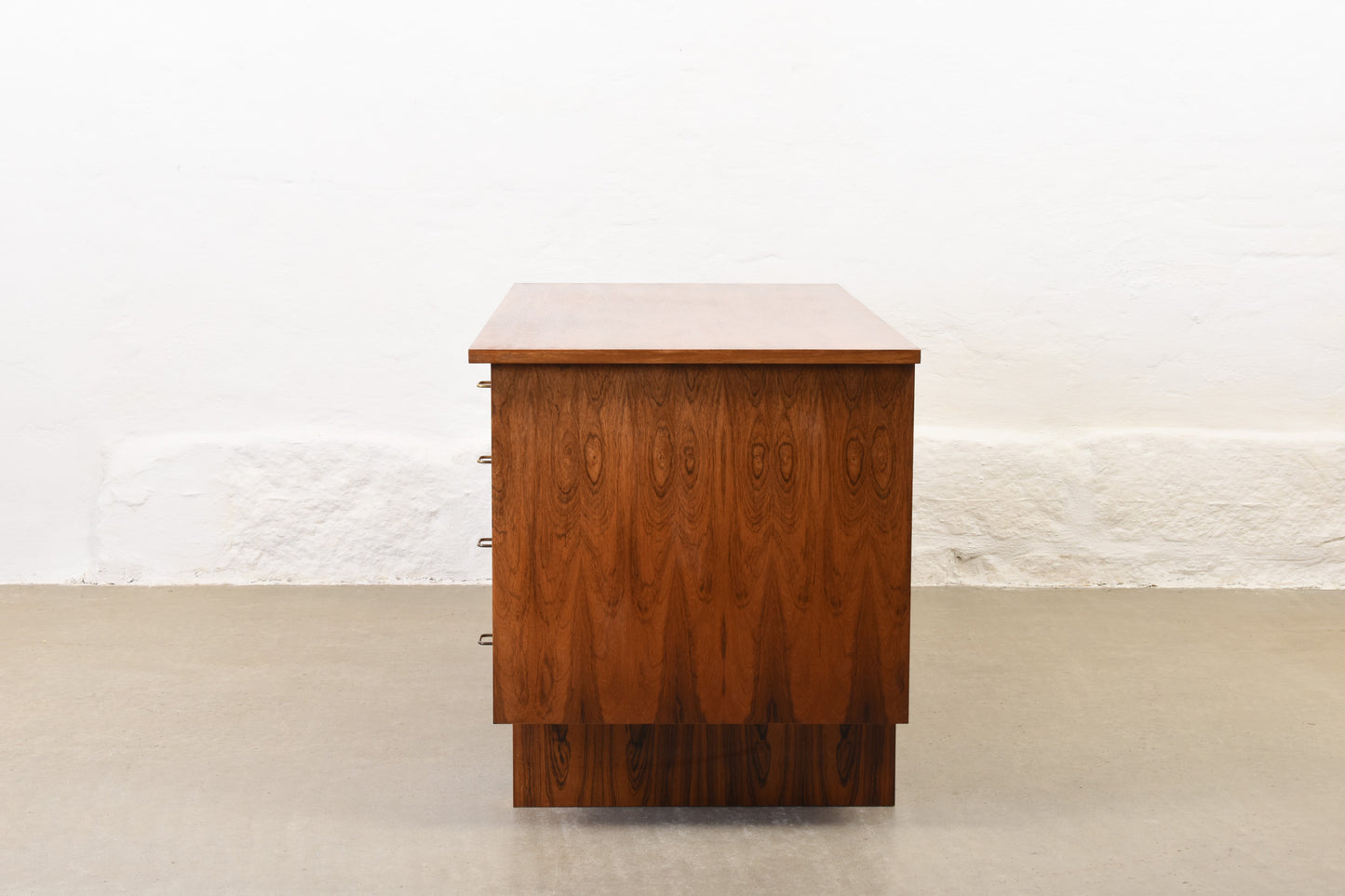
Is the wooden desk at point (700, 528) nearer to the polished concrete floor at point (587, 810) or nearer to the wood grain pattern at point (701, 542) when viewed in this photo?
the wood grain pattern at point (701, 542)

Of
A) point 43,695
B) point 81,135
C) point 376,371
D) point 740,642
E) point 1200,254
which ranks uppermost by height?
point 81,135

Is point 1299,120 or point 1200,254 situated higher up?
point 1299,120

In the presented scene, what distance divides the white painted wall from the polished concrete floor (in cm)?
35

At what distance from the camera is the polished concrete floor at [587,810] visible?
2.73 m

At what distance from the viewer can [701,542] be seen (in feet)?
9.10

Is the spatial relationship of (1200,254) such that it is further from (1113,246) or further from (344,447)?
(344,447)

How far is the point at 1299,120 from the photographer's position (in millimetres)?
4754

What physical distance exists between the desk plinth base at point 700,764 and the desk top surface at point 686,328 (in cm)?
81

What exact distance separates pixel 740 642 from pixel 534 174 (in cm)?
246

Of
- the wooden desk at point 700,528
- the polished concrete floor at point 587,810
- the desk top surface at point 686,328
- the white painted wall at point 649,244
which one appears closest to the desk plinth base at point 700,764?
the polished concrete floor at point 587,810

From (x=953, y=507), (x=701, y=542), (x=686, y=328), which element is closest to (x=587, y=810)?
(x=701, y=542)

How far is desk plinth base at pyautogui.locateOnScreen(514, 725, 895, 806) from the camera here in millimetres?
2986

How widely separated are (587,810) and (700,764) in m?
0.25

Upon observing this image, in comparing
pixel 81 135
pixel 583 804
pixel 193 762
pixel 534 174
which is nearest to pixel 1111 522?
pixel 534 174
